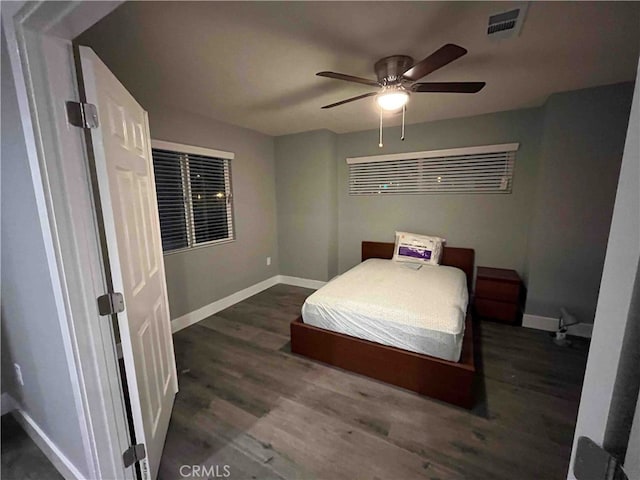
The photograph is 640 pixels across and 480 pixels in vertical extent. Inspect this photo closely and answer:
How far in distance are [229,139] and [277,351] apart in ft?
8.78

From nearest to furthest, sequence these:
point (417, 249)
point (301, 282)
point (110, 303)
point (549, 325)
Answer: point (110, 303), point (549, 325), point (417, 249), point (301, 282)

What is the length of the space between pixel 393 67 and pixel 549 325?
3076 mm

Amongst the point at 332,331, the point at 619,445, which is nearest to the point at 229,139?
the point at 332,331

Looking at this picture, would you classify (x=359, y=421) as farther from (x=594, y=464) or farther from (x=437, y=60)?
(x=437, y=60)

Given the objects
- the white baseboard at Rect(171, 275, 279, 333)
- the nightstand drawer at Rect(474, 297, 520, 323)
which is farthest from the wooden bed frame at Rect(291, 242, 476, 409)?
the white baseboard at Rect(171, 275, 279, 333)

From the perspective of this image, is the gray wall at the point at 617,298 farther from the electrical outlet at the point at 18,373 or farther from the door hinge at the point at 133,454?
the electrical outlet at the point at 18,373

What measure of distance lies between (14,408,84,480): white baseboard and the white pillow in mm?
3389

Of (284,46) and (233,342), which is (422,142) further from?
(233,342)

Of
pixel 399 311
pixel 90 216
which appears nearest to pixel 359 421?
pixel 399 311

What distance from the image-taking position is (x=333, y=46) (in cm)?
170

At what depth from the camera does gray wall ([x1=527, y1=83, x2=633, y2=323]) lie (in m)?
2.47

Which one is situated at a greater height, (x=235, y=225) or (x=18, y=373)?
(x=235, y=225)

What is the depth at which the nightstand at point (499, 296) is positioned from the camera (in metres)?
2.97

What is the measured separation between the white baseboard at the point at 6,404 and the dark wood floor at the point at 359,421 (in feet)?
3.41
